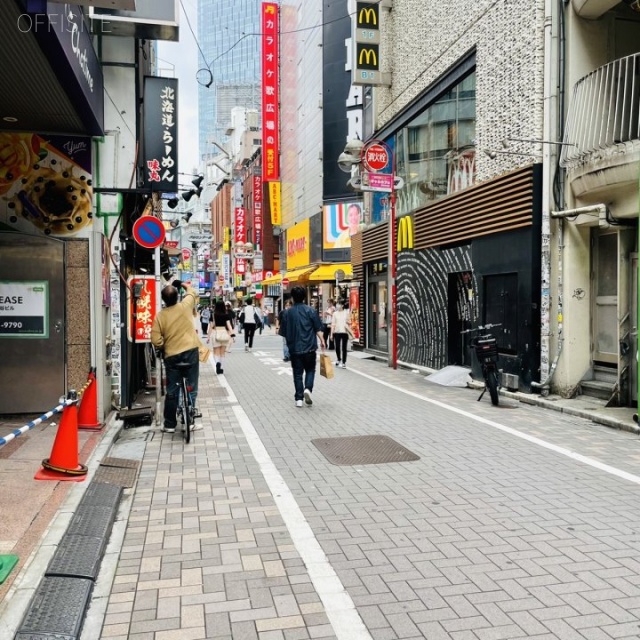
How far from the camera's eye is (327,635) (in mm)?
3260

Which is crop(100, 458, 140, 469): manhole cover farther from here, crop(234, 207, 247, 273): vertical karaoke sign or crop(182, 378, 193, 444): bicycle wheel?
crop(234, 207, 247, 273): vertical karaoke sign

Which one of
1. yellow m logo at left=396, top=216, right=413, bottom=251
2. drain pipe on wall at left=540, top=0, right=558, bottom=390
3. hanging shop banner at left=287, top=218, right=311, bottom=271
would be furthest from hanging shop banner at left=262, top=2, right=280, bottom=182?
drain pipe on wall at left=540, top=0, right=558, bottom=390

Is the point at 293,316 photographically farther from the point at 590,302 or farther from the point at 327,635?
the point at 327,635

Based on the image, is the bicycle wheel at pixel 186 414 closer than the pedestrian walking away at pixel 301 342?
Yes

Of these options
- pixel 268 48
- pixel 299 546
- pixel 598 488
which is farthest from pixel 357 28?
pixel 268 48

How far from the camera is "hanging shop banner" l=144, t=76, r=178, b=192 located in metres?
10.2

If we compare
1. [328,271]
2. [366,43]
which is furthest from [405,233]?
[328,271]

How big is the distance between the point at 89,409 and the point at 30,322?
55.9 inches

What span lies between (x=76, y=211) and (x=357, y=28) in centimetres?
1317

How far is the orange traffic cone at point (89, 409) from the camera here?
7691mm

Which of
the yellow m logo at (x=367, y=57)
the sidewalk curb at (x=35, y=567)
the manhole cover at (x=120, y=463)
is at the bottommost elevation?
the manhole cover at (x=120, y=463)

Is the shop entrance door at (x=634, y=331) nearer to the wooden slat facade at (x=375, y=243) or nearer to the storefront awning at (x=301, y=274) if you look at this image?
the wooden slat facade at (x=375, y=243)

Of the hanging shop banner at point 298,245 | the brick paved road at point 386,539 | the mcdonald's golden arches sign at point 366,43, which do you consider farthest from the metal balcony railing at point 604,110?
the hanging shop banner at point 298,245

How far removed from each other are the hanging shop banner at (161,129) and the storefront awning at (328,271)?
23.4 m
